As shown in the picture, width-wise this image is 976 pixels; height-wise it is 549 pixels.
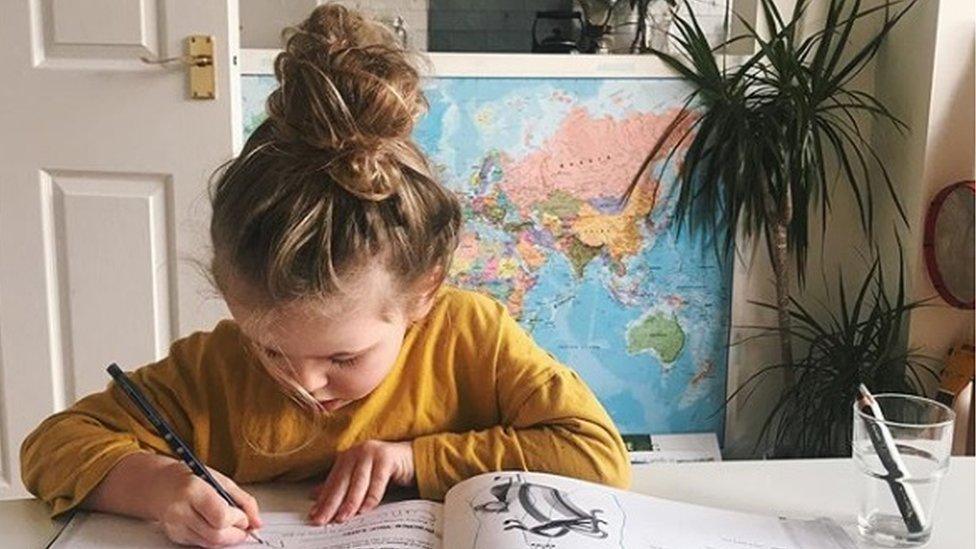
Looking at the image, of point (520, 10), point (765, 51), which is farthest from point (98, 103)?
point (765, 51)

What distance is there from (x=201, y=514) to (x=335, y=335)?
6.6 inches

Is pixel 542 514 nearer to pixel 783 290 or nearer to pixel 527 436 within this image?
pixel 527 436

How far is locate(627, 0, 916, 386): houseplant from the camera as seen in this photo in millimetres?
2400

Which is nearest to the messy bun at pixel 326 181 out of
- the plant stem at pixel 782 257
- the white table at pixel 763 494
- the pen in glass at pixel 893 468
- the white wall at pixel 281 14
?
the white table at pixel 763 494

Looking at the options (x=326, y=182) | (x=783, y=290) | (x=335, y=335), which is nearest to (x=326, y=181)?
(x=326, y=182)

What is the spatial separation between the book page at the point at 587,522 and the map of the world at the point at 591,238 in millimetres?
1571

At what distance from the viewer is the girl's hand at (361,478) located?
0.94 metres

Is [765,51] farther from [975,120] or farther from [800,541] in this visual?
[800,541]

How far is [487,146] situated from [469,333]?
1456 mm

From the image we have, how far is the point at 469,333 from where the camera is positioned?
1.08 m

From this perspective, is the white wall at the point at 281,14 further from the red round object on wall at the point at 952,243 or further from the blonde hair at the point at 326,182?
the blonde hair at the point at 326,182

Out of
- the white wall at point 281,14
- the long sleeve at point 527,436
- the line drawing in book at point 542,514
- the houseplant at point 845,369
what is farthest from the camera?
the white wall at point 281,14

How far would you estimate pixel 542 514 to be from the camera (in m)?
0.89

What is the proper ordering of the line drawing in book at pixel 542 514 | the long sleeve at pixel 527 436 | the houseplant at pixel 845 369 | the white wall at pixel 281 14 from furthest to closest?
the white wall at pixel 281 14
the houseplant at pixel 845 369
the long sleeve at pixel 527 436
the line drawing in book at pixel 542 514
